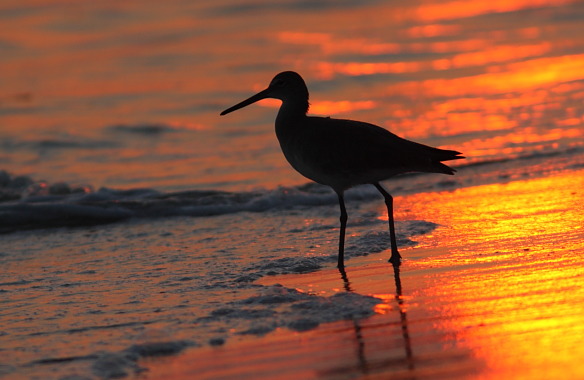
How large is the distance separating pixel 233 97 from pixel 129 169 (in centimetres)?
375

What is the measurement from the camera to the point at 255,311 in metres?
6.95

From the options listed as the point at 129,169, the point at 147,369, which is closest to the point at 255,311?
the point at 147,369

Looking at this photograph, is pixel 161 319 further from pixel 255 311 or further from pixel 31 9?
pixel 31 9

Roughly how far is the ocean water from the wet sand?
0.26 meters

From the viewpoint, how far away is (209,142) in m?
15.0

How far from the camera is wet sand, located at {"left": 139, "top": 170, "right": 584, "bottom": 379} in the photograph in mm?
5648

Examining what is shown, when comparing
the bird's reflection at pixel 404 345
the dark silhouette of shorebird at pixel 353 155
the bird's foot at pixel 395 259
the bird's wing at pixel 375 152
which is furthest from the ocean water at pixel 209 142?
the bird's wing at pixel 375 152

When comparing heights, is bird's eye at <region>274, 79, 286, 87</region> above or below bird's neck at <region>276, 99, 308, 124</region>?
above

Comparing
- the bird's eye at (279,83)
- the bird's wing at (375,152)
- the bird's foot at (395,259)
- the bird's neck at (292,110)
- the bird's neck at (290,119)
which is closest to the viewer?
the bird's foot at (395,259)

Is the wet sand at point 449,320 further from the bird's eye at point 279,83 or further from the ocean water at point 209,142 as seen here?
the bird's eye at point 279,83

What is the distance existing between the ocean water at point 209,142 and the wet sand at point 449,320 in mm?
259

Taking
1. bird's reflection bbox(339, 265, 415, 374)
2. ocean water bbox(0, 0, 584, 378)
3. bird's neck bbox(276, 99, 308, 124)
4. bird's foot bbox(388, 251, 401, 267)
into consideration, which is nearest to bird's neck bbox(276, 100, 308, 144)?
bird's neck bbox(276, 99, 308, 124)

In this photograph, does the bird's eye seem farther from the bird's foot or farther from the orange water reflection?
the bird's foot

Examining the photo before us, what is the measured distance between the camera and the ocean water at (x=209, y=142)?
715 centimetres
